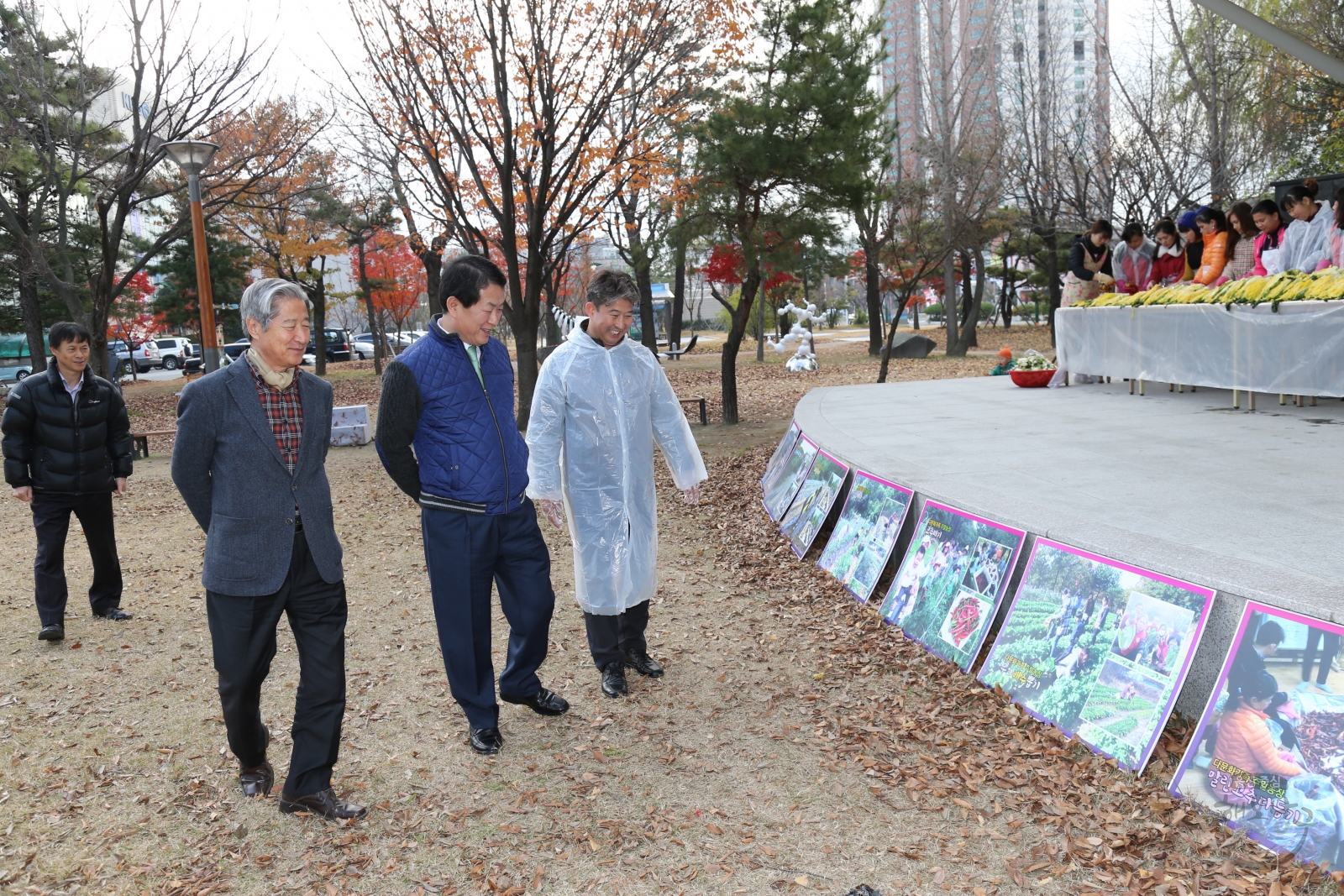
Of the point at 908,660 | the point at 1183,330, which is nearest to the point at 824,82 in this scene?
the point at 1183,330

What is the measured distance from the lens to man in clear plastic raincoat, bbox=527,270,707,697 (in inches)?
159

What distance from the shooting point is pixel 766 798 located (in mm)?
3312

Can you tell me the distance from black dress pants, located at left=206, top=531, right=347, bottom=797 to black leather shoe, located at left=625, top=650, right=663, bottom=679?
1611 millimetres

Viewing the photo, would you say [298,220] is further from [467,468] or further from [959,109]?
[467,468]

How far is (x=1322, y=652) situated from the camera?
2.73 metres

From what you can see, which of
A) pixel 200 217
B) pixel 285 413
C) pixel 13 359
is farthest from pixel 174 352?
pixel 285 413

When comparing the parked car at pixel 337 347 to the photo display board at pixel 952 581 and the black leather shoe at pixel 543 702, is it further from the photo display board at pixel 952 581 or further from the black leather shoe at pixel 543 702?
the black leather shoe at pixel 543 702

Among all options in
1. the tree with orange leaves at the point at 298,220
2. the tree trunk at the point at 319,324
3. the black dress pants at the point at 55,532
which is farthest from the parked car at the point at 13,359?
the black dress pants at the point at 55,532

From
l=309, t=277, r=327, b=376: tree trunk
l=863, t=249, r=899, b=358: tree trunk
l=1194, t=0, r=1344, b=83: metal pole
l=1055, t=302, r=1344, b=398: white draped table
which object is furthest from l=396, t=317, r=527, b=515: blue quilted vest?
l=309, t=277, r=327, b=376: tree trunk

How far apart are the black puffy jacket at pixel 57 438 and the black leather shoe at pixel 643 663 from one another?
10.5ft

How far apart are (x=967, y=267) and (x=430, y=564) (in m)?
29.3

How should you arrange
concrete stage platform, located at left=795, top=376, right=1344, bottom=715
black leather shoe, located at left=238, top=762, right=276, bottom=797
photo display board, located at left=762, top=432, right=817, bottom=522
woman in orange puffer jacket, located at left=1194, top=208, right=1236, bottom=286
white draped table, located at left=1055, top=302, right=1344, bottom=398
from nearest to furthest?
1. concrete stage platform, located at left=795, top=376, right=1344, bottom=715
2. black leather shoe, located at left=238, top=762, right=276, bottom=797
3. white draped table, located at left=1055, top=302, right=1344, bottom=398
4. photo display board, located at left=762, top=432, right=817, bottom=522
5. woman in orange puffer jacket, located at left=1194, top=208, right=1236, bottom=286

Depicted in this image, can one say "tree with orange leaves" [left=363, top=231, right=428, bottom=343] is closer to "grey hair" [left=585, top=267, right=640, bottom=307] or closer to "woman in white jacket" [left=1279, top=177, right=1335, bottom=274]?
"woman in white jacket" [left=1279, top=177, right=1335, bottom=274]

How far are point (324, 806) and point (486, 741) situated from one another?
689 mm
